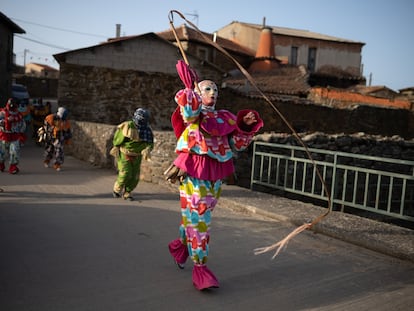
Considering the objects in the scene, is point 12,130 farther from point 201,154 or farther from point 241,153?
point 201,154

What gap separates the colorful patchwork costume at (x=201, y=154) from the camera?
3.87 m

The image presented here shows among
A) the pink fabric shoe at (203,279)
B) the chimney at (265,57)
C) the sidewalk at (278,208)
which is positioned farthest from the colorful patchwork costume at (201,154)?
the chimney at (265,57)

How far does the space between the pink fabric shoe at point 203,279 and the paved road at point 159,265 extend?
86 millimetres

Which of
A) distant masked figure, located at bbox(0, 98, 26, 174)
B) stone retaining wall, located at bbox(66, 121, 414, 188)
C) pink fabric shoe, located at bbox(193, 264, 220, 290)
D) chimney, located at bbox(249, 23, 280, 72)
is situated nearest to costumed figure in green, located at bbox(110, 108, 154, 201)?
stone retaining wall, located at bbox(66, 121, 414, 188)

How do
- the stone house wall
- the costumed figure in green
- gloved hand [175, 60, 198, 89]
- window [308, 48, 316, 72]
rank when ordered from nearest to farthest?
gloved hand [175, 60, 198, 89], the costumed figure in green, the stone house wall, window [308, 48, 316, 72]

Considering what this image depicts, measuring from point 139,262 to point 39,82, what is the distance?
146ft

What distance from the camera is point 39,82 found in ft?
147

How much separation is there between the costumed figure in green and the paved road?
1.89ft

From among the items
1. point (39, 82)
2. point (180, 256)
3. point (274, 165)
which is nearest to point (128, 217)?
point (180, 256)

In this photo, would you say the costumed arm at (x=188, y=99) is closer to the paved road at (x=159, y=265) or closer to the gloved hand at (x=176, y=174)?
the gloved hand at (x=176, y=174)

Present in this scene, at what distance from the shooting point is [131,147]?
7688 millimetres

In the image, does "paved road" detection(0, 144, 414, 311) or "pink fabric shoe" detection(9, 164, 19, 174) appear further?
"pink fabric shoe" detection(9, 164, 19, 174)

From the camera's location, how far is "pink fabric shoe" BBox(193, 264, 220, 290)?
373 centimetres

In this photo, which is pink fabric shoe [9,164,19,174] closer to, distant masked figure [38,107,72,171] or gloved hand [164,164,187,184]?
distant masked figure [38,107,72,171]
